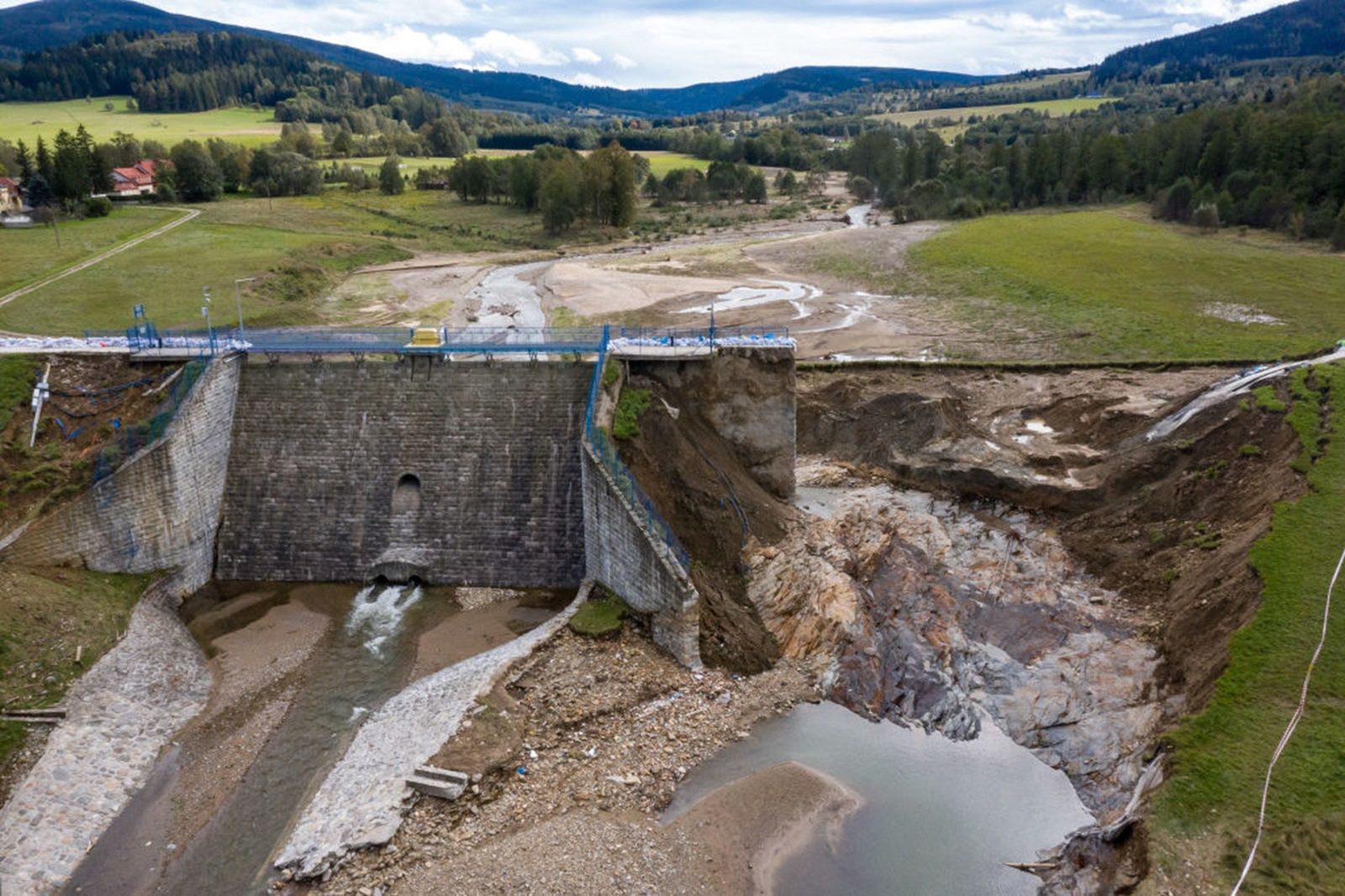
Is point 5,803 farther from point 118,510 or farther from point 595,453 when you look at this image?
point 595,453

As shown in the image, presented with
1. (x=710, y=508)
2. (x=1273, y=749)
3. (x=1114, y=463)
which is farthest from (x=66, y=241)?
(x=1273, y=749)

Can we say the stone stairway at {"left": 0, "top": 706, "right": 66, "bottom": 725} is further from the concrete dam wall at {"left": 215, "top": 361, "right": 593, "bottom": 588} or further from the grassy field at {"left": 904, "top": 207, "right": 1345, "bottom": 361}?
the grassy field at {"left": 904, "top": 207, "right": 1345, "bottom": 361}

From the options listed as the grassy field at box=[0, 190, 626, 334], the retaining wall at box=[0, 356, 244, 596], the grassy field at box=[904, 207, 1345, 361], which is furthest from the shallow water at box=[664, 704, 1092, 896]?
the grassy field at box=[0, 190, 626, 334]

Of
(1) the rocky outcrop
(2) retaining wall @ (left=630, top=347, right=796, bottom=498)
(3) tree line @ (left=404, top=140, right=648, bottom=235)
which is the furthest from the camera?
(3) tree line @ (left=404, top=140, right=648, bottom=235)

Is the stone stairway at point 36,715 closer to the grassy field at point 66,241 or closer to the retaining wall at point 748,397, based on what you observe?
the retaining wall at point 748,397

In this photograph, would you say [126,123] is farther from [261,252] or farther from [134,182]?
[261,252]

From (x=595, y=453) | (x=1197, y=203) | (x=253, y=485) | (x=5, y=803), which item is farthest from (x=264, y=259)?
(x=1197, y=203)
